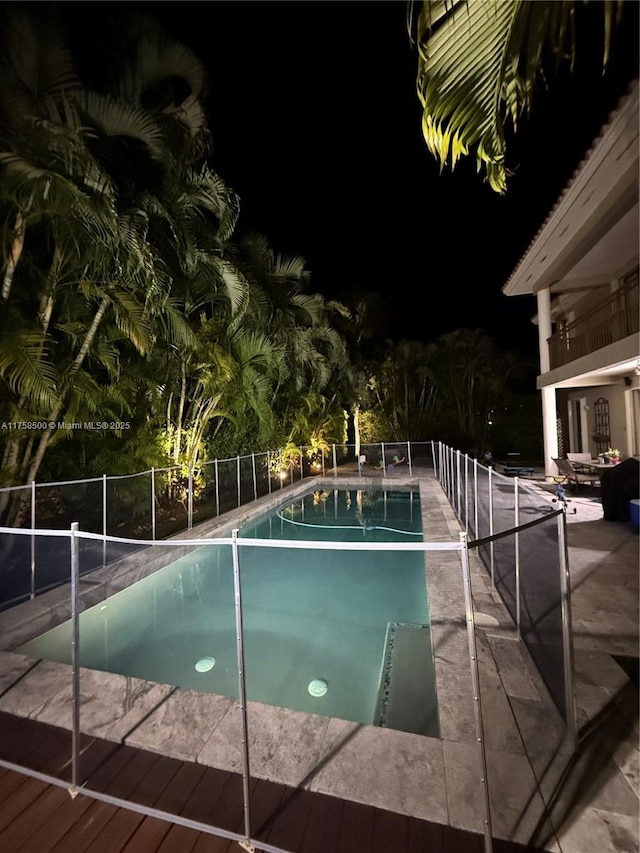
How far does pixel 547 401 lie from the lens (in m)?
10.7

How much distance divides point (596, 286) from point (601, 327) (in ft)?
10.3

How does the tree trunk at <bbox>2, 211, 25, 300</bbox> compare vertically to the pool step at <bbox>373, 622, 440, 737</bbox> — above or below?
above

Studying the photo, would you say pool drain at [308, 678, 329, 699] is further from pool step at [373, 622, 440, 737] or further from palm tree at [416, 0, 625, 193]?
palm tree at [416, 0, 625, 193]

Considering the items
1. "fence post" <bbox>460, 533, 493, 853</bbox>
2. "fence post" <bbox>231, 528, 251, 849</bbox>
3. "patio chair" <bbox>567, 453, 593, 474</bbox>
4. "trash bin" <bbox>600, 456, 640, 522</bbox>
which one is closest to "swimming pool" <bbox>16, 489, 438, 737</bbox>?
"fence post" <bbox>231, 528, 251, 849</bbox>

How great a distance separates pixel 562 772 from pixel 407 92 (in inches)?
327

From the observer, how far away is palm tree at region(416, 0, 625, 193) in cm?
139

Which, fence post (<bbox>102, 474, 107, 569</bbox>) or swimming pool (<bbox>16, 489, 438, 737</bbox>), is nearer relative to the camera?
swimming pool (<bbox>16, 489, 438, 737</bbox>)

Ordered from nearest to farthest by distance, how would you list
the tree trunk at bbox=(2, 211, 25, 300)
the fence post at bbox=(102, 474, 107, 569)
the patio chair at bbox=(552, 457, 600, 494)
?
the tree trunk at bbox=(2, 211, 25, 300) < the fence post at bbox=(102, 474, 107, 569) < the patio chair at bbox=(552, 457, 600, 494)

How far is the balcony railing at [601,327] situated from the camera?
23.1 ft

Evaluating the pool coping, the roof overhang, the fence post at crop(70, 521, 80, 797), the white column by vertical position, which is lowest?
the pool coping

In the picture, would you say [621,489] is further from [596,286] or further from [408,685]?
[596,286]

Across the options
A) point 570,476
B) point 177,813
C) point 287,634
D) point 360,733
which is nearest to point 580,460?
point 570,476

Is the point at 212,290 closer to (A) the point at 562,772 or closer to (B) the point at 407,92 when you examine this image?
(B) the point at 407,92

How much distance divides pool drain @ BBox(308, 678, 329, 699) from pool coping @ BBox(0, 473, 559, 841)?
3.52 ft
